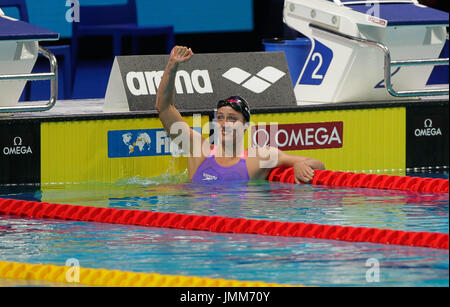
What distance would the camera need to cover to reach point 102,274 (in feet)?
17.1

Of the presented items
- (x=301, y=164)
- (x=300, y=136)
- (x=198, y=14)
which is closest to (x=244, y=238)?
(x=301, y=164)

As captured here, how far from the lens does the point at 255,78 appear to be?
9.09 metres

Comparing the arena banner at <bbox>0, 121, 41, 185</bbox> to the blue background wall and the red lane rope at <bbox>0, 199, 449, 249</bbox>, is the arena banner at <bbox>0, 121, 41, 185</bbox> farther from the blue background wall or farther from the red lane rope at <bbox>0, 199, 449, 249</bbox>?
the blue background wall

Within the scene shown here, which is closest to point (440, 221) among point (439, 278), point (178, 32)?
point (439, 278)

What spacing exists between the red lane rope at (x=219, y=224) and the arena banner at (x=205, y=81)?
1746mm

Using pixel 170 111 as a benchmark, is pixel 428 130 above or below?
below

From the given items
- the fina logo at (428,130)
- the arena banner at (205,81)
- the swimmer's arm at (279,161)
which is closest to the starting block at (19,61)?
the arena banner at (205,81)

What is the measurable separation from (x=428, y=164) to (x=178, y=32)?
482 centimetres

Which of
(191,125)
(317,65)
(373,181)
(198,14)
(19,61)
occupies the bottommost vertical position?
(373,181)

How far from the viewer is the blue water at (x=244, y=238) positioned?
532 cm

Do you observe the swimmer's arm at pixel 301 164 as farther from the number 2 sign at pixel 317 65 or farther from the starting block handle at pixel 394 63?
the number 2 sign at pixel 317 65

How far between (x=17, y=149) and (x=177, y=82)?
1.37 metres

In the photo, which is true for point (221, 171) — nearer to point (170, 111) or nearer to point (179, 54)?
point (170, 111)

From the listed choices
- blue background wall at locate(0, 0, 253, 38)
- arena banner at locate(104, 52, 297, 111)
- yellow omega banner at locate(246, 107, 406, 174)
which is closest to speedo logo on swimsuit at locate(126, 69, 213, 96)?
arena banner at locate(104, 52, 297, 111)
